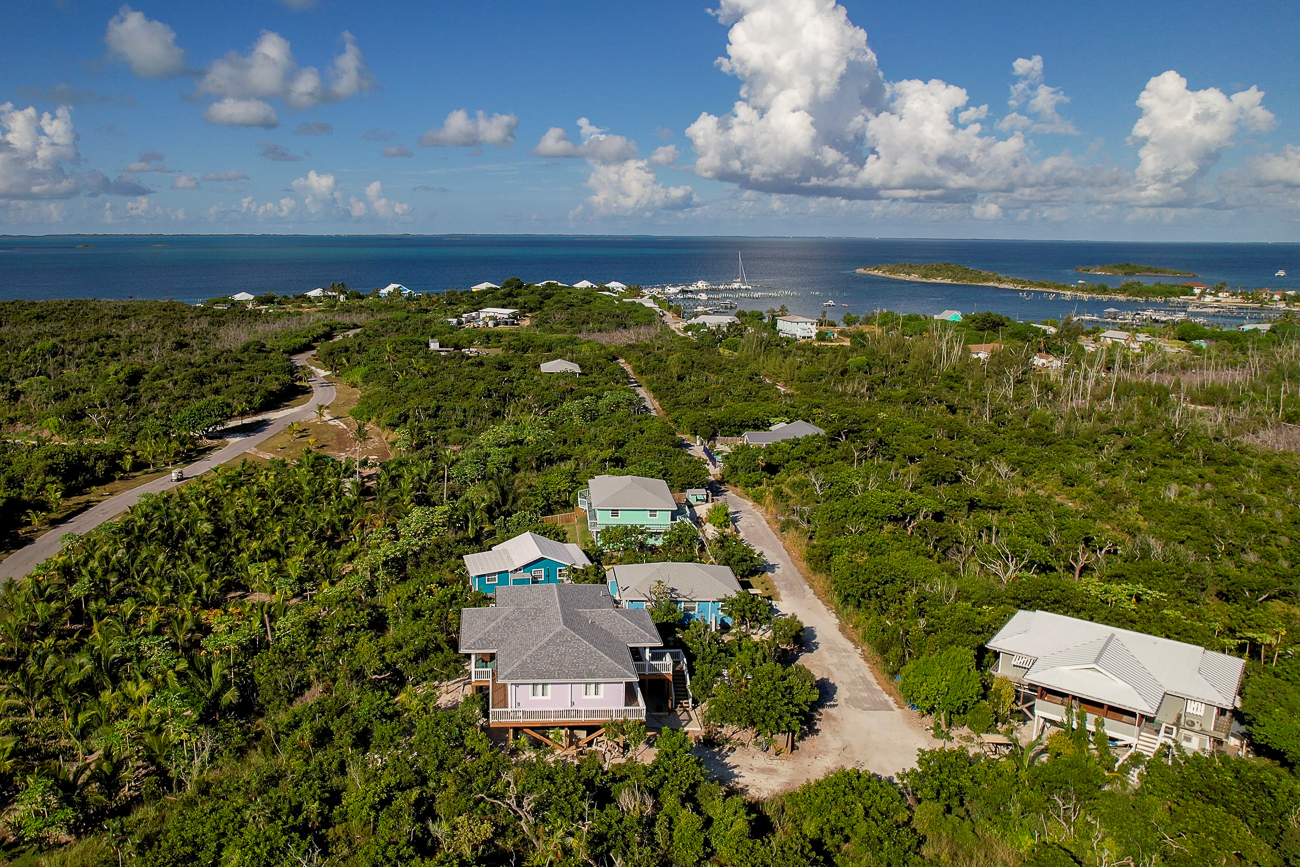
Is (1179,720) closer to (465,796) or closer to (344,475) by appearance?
(465,796)

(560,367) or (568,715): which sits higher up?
(560,367)

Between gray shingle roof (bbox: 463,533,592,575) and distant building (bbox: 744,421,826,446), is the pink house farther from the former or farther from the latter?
distant building (bbox: 744,421,826,446)

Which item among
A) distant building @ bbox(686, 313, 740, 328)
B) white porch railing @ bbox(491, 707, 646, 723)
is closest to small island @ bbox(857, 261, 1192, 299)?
distant building @ bbox(686, 313, 740, 328)

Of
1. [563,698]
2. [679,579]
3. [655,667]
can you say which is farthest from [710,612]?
[563,698]

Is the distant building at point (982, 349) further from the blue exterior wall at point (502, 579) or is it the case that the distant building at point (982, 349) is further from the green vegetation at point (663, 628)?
the blue exterior wall at point (502, 579)

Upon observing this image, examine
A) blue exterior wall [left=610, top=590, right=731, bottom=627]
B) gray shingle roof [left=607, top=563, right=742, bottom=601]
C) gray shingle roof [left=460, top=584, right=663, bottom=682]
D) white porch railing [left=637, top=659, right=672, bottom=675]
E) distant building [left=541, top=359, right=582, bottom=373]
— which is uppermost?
distant building [left=541, top=359, right=582, bottom=373]

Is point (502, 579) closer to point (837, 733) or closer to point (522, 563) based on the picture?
point (522, 563)
